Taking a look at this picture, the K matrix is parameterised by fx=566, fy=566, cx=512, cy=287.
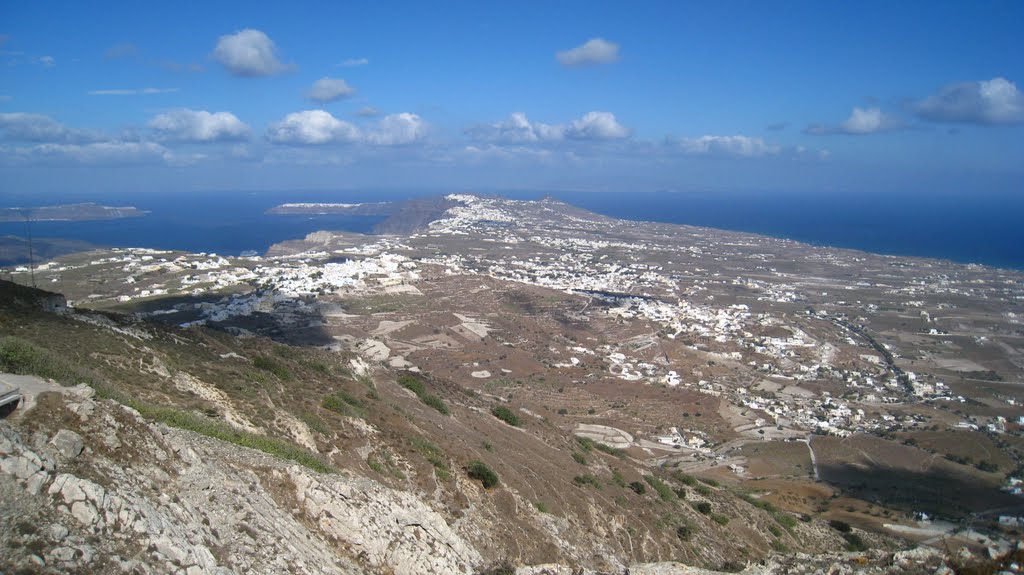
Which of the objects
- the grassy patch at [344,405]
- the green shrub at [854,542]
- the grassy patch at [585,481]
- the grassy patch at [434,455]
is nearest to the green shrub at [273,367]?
the grassy patch at [344,405]

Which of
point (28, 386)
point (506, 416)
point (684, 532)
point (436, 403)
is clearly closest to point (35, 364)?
point (28, 386)

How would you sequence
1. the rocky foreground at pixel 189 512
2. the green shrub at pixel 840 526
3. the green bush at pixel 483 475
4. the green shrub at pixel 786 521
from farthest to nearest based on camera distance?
the green shrub at pixel 840 526, the green shrub at pixel 786 521, the green bush at pixel 483 475, the rocky foreground at pixel 189 512

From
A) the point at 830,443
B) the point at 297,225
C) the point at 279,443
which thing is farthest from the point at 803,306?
the point at 297,225

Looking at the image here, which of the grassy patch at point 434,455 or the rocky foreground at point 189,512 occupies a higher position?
the rocky foreground at point 189,512

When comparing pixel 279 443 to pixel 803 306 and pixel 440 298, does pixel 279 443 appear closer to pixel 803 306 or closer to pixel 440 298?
pixel 440 298

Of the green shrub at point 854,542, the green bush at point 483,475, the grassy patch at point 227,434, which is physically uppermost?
the grassy patch at point 227,434

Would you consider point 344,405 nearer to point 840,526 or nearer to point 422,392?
point 422,392

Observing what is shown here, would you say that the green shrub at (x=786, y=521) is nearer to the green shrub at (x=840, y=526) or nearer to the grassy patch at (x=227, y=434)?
the green shrub at (x=840, y=526)

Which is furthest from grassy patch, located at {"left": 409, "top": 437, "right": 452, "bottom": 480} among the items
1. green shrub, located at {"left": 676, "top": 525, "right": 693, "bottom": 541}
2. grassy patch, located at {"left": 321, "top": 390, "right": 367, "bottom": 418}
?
green shrub, located at {"left": 676, "top": 525, "right": 693, "bottom": 541}
